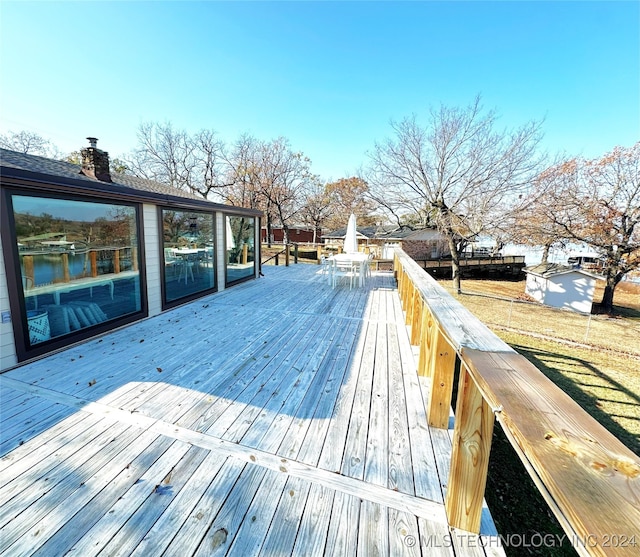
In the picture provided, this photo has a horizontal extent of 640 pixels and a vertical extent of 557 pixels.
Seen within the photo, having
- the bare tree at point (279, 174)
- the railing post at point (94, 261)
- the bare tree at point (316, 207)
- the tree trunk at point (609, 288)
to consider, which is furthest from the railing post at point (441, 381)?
the bare tree at point (316, 207)

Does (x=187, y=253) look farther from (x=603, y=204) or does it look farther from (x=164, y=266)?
(x=603, y=204)

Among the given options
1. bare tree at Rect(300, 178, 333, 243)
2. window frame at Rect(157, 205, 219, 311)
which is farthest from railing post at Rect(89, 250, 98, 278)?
bare tree at Rect(300, 178, 333, 243)

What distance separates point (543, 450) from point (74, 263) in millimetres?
4739

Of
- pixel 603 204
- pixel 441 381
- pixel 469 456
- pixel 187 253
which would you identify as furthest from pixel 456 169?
pixel 469 456

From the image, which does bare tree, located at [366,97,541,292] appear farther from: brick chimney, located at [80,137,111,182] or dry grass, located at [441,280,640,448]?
brick chimney, located at [80,137,111,182]

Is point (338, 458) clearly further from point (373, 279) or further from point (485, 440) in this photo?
point (373, 279)

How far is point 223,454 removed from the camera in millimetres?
1860

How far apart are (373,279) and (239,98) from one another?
518 inches

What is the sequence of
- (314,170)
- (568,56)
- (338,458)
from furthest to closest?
1. (314,170)
2. (568,56)
3. (338,458)

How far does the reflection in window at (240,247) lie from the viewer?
22.4 feet

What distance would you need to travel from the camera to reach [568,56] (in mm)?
11406

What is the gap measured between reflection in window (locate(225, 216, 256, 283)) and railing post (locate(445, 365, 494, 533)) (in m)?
6.14

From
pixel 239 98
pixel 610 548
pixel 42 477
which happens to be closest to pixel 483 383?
pixel 610 548

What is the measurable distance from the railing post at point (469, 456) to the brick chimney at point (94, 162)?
5580 millimetres
